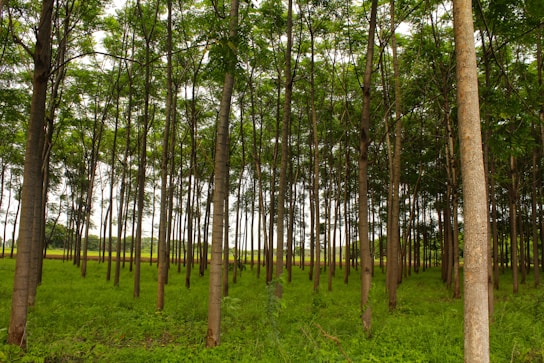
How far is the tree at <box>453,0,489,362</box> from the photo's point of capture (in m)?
3.08

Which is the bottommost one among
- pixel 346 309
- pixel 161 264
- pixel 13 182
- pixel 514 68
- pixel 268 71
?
pixel 346 309

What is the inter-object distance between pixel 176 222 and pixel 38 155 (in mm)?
25087

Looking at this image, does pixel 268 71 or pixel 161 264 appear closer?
pixel 161 264

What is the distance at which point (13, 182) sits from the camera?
27844 millimetres

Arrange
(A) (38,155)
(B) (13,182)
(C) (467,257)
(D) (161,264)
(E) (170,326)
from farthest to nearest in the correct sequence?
(B) (13,182), (D) (161,264), (E) (170,326), (A) (38,155), (C) (467,257)

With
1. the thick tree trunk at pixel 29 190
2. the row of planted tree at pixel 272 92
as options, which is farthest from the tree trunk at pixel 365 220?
the thick tree trunk at pixel 29 190

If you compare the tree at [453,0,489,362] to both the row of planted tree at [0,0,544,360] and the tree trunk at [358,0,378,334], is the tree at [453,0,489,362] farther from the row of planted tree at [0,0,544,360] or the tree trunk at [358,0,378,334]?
the tree trunk at [358,0,378,334]

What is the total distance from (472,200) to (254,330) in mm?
6091

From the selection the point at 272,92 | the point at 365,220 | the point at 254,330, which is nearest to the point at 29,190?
the point at 254,330

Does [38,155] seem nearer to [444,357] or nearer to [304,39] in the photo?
[444,357]

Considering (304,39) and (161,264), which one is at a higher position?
(304,39)

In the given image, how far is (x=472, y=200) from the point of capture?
127 inches

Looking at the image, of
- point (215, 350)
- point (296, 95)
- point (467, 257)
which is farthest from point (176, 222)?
point (467, 257)

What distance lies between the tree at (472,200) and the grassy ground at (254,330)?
3.80 feet
